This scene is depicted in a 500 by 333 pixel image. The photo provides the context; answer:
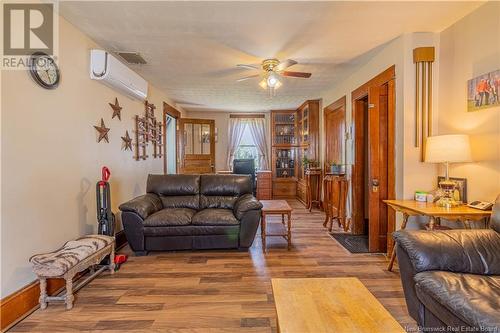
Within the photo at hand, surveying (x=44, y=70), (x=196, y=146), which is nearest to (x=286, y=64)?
(x=44, y=70)

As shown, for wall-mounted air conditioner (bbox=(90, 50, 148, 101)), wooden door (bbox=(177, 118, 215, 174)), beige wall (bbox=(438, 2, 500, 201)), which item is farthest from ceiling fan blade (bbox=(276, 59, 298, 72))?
wooden door (bbox=(177, 118, 215, 174))

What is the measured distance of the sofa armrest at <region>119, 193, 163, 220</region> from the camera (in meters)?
3.29

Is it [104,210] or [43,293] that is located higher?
[104,210]

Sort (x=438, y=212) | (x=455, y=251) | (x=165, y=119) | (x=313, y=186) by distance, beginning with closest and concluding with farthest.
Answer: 1. (x=455, y=251)
2. (x=438, y=212)
3. (x=165, y=119)
4. (x=313, y=186)

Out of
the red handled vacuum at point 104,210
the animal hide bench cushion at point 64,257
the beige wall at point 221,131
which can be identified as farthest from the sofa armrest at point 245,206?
the beige wall at point 221,131

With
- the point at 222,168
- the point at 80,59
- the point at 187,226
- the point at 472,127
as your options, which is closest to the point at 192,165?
the point at 222,168

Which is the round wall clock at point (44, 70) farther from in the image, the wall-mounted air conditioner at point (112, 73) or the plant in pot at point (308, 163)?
the plant in pot at point (308, 163)

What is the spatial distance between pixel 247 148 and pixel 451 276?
22.0 ft

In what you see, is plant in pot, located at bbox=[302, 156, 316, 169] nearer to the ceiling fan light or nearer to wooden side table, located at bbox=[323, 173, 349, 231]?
wooden side table, located at bbox=[323, 173, 349, 231]

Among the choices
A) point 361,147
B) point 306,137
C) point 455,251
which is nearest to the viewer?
point 455,251

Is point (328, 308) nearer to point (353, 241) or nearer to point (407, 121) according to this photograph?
point (407, 121)

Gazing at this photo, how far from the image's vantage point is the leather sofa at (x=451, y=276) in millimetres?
1392

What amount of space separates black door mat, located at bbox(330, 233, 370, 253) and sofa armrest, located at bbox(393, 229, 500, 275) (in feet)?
5.53

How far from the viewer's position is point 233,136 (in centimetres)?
791
